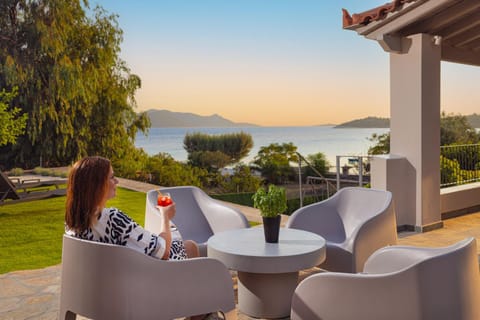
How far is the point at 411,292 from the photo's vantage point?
1897 millimetres

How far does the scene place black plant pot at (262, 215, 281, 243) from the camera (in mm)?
3062

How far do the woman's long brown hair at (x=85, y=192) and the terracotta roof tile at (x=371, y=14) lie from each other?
4315 millimetres

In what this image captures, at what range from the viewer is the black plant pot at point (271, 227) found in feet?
10.0

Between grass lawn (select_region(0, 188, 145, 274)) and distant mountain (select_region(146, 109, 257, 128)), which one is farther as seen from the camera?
distant mountain (select_region(146, 109, 257, 128))

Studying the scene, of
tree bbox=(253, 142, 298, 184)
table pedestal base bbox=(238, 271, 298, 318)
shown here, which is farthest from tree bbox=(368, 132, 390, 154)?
table pedestal base bbox=(238, 271, 298, 318)

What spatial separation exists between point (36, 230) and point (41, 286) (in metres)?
3.38

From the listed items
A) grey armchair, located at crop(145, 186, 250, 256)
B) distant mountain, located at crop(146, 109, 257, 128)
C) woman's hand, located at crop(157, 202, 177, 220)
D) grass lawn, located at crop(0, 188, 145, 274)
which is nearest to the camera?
woman's hand, located at crop(157, 202, 177, 220)

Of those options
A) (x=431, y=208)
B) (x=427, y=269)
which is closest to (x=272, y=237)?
(x=427, y=269)

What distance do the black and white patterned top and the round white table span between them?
697 mm

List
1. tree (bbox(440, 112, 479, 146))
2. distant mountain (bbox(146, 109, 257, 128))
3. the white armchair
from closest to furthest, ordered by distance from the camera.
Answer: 1. the white armchair
2. tree (bbox(440, 112, 479, 146))
3. distant mountain (bbox(146, 109, 257, 128))

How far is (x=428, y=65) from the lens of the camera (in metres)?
5.52

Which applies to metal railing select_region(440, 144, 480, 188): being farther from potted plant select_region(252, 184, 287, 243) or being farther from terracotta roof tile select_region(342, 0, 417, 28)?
potted plant select_region(252, 184, 287, 243)

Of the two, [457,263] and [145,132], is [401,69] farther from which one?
[145,132]

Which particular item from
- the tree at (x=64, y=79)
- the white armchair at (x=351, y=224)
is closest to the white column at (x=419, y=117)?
the white armchair at (x=351, y=224)
